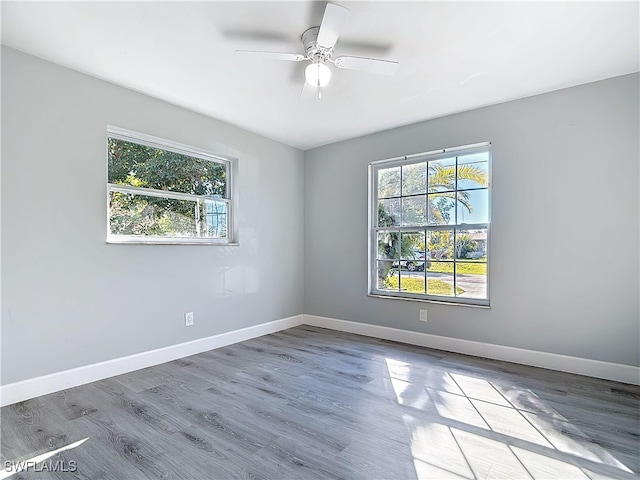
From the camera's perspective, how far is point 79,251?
2684mm

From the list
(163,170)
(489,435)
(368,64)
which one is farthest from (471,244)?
(163,170)

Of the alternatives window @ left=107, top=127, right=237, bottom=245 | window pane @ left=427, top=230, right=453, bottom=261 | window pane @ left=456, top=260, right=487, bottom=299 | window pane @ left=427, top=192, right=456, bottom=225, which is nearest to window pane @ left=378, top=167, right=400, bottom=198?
window pane @ left=427, top=192, right=456, bottom=225

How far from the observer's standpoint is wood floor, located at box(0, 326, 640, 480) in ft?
5.57

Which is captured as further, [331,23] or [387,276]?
[387,276]

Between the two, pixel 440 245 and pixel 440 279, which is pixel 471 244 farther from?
pixel 440 279

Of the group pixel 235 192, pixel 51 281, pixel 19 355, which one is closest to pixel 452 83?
pixel 235 192

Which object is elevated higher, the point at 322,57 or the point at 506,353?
the point at 322,57

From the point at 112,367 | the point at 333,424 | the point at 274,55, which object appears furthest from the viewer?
the point at 112,367

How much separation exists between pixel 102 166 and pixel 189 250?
1.06 m

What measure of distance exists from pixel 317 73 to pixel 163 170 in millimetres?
1855

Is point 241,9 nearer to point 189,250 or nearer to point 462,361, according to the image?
point 189,250

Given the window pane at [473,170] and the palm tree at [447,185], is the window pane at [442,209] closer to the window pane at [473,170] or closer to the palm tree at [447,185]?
the palm tree at [447,185]

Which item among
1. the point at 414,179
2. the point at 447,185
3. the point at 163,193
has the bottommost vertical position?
the point at 163,193

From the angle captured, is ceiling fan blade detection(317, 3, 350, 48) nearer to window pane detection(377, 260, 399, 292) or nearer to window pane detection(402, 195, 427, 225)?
window pane detection(402, 195, 427, 225)
